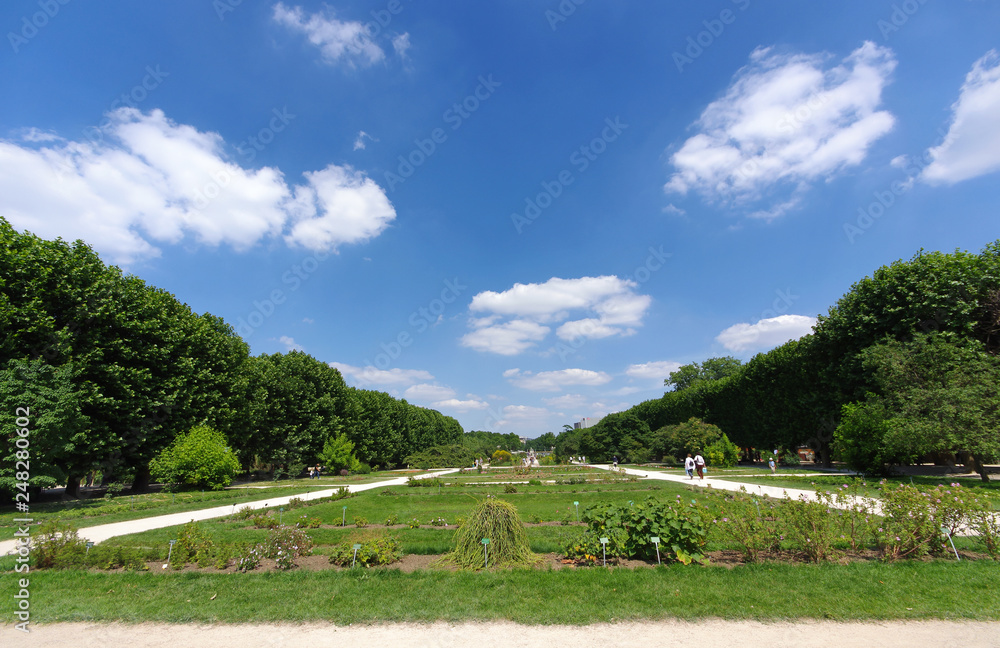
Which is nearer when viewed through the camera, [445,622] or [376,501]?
[445,622]

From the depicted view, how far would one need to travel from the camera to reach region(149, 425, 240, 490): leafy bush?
69.3 feet

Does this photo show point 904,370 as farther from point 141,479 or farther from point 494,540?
point 141,479

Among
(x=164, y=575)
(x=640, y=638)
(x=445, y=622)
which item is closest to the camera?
(x=640, y=638)

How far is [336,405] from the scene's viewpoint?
41.8 metres

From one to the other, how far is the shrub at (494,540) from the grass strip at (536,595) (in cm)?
65

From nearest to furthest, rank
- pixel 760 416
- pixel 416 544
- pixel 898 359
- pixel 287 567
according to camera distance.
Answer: pixel 287 567 < pixel 416 544 < pixel 898 359 < pixel 760 416

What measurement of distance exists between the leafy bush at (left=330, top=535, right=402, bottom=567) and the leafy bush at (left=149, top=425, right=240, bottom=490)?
18.4 meters

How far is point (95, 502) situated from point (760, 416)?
43.5 meters

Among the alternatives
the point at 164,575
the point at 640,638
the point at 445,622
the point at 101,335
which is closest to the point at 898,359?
the point at 640,638

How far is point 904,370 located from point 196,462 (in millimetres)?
32547

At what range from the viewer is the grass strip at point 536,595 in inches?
197

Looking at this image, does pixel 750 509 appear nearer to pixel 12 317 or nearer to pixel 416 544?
pixel 416 544

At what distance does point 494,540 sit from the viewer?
286 inches

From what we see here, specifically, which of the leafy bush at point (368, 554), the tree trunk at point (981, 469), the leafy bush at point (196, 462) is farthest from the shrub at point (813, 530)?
the leafy bush at point (196, 462)
